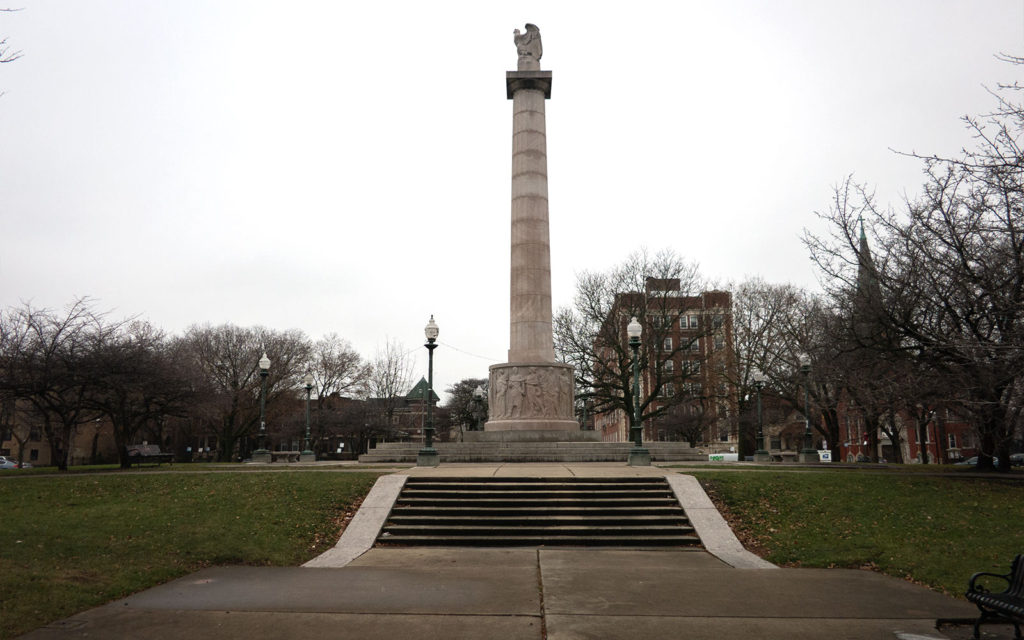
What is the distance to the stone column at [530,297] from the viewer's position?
26359mm

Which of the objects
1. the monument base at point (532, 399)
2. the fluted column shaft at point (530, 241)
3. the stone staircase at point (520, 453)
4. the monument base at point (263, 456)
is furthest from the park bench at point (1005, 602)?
the monument base at point (263, 456)

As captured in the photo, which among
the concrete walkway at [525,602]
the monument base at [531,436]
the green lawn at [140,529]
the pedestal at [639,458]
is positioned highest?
the monument base at [531,436]

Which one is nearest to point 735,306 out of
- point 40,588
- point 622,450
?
point 622,450

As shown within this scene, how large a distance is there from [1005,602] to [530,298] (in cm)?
2212

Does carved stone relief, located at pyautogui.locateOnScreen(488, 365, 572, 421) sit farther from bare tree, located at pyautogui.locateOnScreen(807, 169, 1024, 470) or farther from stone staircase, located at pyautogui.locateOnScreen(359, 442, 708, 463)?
bare tree, located at pyautogui.locateOnScreen(807, 169, 1024, 470)

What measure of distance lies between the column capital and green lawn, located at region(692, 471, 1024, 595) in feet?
61.3

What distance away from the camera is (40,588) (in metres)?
8.24

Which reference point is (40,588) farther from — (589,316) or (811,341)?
(589,316)

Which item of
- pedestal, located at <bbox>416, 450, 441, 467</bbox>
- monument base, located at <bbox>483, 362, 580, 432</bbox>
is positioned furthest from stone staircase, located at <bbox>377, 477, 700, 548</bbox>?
monument base, located at <bbox>483, 362, 580, 432</bbox>

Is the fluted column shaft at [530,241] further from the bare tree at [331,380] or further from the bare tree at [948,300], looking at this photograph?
the bare tree at [331,380]

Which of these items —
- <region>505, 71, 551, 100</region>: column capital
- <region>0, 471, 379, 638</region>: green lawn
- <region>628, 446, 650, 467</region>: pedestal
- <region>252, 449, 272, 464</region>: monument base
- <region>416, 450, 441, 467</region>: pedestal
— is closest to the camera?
<region>0, 471, 379, 638</region>: green lawn

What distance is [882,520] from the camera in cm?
1341

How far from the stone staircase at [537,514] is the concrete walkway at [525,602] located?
4.31ft

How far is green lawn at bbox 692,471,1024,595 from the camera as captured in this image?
10.8 metres
